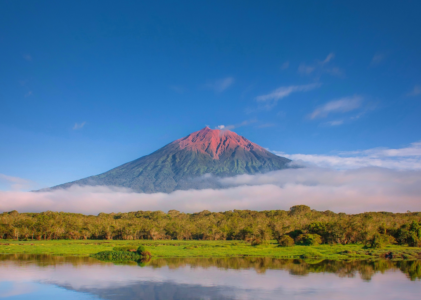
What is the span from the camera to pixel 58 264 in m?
37.4

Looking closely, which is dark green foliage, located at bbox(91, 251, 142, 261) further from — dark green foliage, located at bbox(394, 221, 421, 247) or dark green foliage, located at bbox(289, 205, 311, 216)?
dark green foliage, located at bbox(289, 205, 311, 216)

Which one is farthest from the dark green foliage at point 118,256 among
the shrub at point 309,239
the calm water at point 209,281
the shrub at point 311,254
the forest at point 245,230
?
the shrub at point 309,239

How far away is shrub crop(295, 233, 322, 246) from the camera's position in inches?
2470

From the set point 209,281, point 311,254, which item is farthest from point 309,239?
point 209,281

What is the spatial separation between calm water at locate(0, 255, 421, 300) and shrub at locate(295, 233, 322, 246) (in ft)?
82.1

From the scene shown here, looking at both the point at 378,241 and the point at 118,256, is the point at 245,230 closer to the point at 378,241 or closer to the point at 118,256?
the point at 378,241

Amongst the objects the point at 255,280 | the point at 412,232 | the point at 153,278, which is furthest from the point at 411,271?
the point at 412,232

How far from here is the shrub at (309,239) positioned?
62.7 meters

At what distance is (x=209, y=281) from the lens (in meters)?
27.3

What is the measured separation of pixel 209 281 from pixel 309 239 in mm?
40964

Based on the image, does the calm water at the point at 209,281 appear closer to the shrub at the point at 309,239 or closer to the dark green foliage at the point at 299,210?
the shrub at the point at 309,239

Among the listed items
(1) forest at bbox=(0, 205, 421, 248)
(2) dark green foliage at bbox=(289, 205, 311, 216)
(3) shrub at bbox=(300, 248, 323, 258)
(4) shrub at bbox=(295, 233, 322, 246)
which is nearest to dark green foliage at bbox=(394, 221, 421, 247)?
(1) forest at bbox=(0, 205, 421, 248)

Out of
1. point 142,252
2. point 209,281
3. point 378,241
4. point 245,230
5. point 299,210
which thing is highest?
point 299,210

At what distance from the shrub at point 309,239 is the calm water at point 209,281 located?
25.0 m
